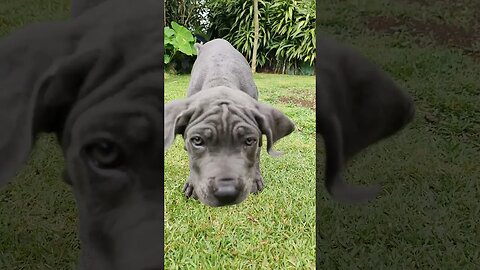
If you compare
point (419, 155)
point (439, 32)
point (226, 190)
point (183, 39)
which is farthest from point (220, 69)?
point (439, 32)

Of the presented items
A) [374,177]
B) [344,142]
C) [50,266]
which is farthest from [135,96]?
[374,177]

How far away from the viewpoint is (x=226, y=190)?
2.90 feet

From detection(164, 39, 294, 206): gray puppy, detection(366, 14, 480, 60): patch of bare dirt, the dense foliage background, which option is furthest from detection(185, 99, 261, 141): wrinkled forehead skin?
detection(366, 14, 480, 60): patch of bare dirt

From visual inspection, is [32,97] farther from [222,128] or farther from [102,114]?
[222,128]

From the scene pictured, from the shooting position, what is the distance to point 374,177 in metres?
1.37

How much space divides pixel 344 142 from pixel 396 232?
458mm

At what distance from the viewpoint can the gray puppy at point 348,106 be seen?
91cm

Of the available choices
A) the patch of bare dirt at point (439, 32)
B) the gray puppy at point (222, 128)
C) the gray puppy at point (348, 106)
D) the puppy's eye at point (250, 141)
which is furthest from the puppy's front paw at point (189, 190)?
the patch of bare dirt at point (439, 32)

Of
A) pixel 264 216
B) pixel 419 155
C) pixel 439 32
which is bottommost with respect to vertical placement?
pixel 419 155

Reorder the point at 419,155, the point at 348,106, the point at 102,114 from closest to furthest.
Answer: the point at 102,114, the point at 348,106, the point at 419,155

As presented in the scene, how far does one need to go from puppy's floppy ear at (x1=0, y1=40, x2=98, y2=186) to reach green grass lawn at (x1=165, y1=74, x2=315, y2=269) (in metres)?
0.15

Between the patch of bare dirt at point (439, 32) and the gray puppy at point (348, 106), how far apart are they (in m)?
0.69

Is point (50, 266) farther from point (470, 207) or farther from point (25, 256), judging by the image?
point (470, 207)

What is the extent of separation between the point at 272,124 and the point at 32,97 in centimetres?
36
